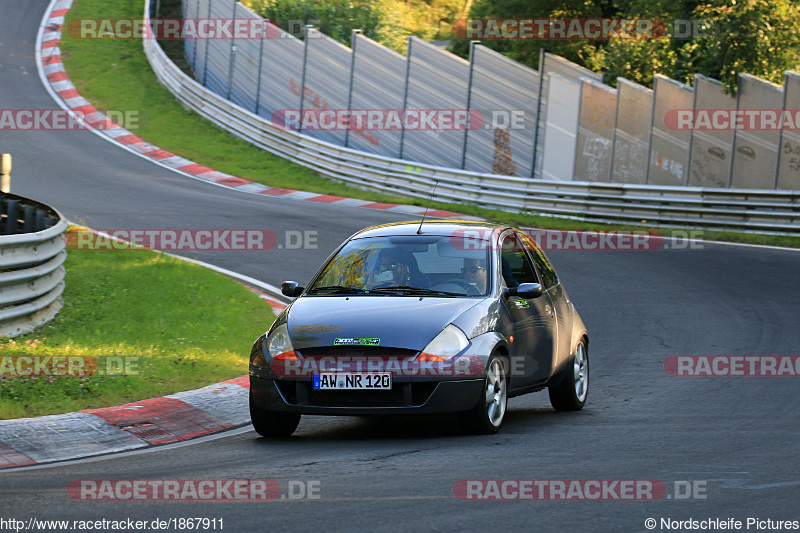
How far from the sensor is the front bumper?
745 cm

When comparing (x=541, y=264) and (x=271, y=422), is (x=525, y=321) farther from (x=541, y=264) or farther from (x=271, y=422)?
(x=271, y=422)

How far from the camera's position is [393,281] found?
847 cm

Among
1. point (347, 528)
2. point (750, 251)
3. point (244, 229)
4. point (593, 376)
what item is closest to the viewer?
point (347, 528)

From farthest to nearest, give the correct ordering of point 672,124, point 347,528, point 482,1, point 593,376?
point 482,1
point 672,124
point 593,376
point 347,528

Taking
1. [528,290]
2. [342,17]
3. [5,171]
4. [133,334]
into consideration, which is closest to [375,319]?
[528,290]

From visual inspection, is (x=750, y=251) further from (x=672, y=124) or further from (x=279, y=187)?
(x=279, y=187)

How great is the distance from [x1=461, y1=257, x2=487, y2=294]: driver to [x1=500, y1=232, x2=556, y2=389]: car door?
203 mm

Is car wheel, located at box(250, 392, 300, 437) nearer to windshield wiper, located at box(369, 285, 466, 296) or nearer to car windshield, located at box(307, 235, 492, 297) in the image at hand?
car windshield, located at box(307, 235, 492, 297)

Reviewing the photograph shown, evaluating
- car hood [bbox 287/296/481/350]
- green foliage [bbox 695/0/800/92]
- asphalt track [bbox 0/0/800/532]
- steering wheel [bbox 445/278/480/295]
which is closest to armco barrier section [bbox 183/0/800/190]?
green foliage [bbox 695/0/800/92]

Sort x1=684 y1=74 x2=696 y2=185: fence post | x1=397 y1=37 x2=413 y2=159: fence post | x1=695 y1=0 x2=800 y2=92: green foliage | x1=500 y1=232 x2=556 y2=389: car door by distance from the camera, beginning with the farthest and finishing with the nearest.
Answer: x1=397 y1=37 x2=413 y2=159: fence post
x1=695 y1=0 x2=800 y2=92: green foliage
x1=684 y1=74 x2=696 y2=185: fence post
x1=500 y1=232 x2=556 y2=389: car door

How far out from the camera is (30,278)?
1126 centimetres

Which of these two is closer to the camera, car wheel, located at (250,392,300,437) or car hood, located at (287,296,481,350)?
car hood, located at (287,296,481,350)

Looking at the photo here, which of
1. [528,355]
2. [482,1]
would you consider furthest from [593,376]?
[482,1]

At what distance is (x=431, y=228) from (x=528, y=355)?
Answer: 4.37 feet
